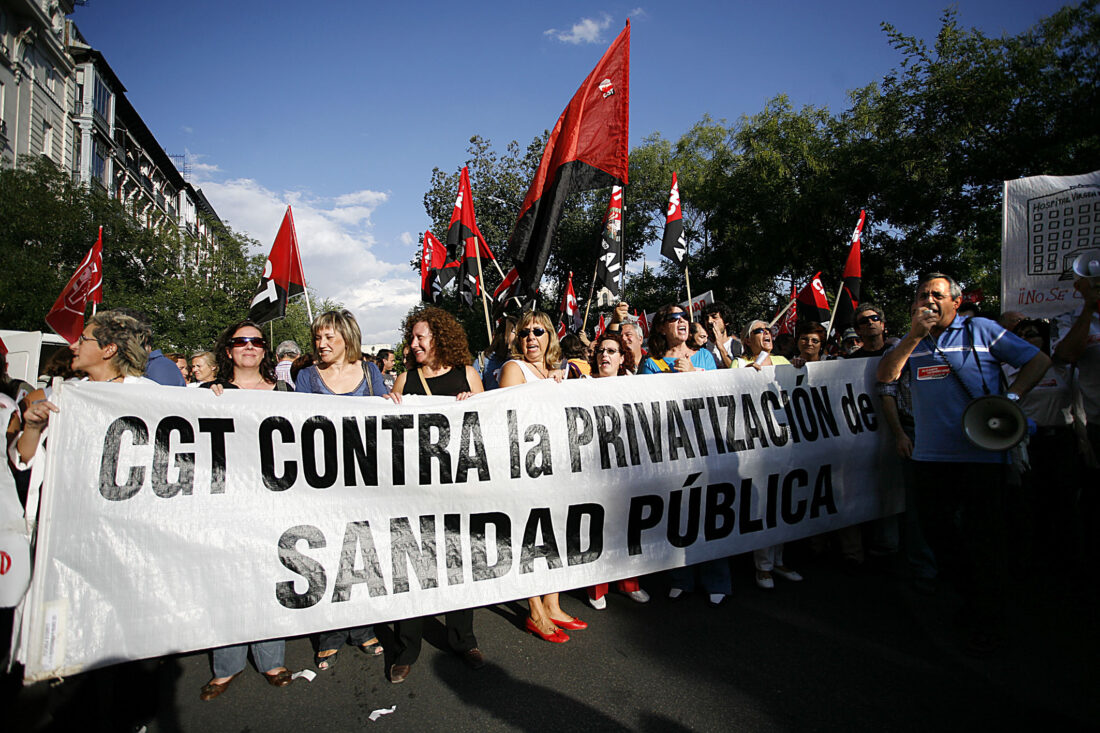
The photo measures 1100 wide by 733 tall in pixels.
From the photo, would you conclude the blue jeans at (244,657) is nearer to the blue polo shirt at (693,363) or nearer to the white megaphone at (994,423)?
the blue polo shirt at (693,363)

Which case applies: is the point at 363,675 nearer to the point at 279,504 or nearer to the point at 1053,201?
the point at 279,504

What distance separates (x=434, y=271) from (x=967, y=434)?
32.8 ft

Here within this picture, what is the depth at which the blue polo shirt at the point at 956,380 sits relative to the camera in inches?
132

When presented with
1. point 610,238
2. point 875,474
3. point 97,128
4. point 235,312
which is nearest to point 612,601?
point 875,474

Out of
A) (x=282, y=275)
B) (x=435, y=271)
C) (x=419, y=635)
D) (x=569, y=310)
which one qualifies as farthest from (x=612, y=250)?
(x=569, y=310)

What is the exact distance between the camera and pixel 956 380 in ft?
11.2

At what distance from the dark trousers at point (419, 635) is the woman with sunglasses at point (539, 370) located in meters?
0.42

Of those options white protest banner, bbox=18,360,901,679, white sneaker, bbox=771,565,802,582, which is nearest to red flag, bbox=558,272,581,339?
white sneaker, bbox=771,565,802,582

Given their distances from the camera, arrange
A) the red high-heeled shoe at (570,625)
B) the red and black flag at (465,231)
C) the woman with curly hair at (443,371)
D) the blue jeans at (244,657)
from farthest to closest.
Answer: the red and black flag at (465,231), the red high-heeled shoe at (570,625), the woman with curly hair at (443,371), the blue jeans at (244,657)

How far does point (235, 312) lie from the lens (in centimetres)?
2941

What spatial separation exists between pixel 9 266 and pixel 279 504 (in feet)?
70.9

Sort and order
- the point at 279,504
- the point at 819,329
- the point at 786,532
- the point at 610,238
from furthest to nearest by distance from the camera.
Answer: the point at 610,238, the point at 819,329, the point at 786,532, the point at 279,504

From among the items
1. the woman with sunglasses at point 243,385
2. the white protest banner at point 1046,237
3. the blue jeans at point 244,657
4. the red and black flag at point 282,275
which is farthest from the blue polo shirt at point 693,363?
the red and black flag at point 282,275

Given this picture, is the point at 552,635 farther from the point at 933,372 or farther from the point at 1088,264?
the point at 1088,264
